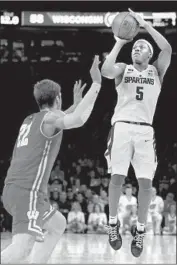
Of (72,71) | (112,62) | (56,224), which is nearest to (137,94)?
(112,62)

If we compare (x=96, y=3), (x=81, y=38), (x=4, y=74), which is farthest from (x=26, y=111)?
(x=96, y=3)

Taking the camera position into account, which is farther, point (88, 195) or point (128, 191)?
point (88, 195)

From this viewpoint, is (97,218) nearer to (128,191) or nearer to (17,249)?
(128,191)

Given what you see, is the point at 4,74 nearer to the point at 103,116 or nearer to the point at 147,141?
the point at 103,116

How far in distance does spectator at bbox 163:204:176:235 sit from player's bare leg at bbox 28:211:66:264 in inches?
520

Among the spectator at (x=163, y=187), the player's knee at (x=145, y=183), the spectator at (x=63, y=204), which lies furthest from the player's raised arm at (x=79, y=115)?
the spectator at (x=163, y=187)

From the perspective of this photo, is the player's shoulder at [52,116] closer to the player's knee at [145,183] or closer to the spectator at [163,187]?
the player's knee at [145,183]

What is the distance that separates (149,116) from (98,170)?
15.4 meters

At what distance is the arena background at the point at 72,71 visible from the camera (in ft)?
70.0

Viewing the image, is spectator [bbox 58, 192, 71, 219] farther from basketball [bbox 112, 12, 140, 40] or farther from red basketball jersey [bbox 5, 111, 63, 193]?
red basketball jersey [bbox 5, 111, 63, 193]

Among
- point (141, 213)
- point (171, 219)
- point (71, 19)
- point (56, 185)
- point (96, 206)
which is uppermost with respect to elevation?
point (71, 19)

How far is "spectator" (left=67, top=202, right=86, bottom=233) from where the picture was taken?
20.1m

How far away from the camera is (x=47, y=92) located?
7297 millimetres

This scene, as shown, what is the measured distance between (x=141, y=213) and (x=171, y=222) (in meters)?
12.5
